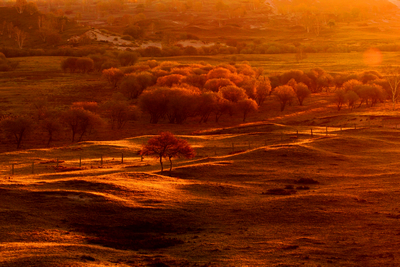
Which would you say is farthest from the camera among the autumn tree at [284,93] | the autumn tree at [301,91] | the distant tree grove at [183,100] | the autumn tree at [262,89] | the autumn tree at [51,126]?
the autumn tree at [301,91]

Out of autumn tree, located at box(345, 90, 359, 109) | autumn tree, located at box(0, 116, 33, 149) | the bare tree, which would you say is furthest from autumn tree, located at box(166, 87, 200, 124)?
the bare tree

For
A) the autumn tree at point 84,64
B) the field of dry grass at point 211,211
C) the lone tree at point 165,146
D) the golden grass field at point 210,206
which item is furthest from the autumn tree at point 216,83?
the autumn tree at point 84,64

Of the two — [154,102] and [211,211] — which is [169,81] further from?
[211,211]

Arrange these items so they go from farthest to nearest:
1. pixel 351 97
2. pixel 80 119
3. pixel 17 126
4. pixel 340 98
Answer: pixel 340 98, pixel 351 97, pixel 80 119, pixel 17 126

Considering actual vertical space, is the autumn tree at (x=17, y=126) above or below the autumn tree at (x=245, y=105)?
below

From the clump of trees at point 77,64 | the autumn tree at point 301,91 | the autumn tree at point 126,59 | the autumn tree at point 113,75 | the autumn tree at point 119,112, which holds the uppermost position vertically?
the autumn tree at point 126,59

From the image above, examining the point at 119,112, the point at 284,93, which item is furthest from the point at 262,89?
the point at 119,112

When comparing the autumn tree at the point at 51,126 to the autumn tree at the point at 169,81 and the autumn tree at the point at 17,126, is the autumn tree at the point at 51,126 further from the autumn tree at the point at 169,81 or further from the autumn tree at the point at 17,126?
the autumn tree at the point at 169,81

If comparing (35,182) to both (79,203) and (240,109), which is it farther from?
(240,109)
